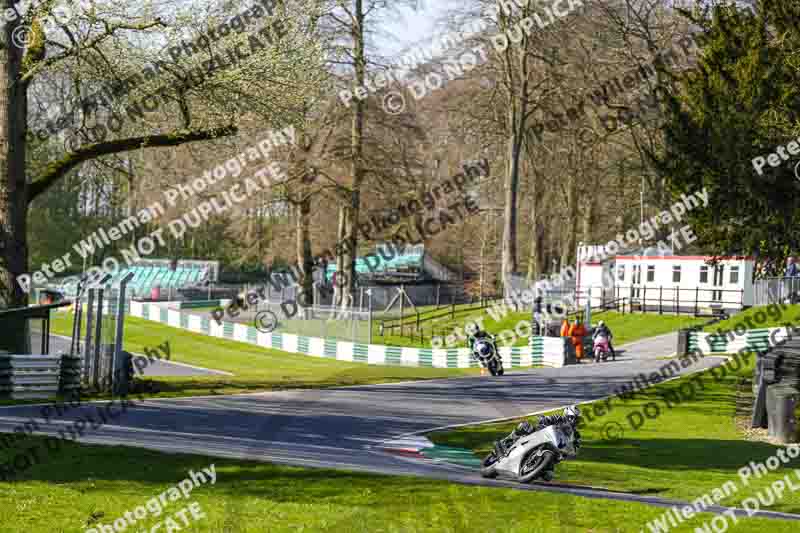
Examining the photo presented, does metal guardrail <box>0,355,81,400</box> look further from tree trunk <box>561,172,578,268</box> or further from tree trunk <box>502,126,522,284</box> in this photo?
tree trunk <box>561,172,578,268</box>

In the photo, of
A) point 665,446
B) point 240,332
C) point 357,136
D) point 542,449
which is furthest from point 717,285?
point 542,449

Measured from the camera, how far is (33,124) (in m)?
29.3

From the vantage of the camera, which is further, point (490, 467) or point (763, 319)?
point (763, 319)

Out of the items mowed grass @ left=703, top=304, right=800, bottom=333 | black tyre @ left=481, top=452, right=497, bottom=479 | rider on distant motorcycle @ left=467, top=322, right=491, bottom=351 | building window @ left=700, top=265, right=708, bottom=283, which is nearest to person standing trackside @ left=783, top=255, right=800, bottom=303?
mowed grass @ left=703, top=304, right=800, bottom=333

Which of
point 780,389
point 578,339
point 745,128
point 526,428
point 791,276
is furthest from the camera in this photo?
point 791,276

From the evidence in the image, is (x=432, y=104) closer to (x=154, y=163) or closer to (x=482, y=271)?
(x=482, y=271)

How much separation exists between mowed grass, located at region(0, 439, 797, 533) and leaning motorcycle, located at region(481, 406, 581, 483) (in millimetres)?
607

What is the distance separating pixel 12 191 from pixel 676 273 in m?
31.7

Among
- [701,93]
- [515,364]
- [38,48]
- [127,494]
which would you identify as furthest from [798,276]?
[127,494]

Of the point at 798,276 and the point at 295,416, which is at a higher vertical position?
the point at 798,276

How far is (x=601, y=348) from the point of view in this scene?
32656 mm

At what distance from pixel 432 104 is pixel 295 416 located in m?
39.9

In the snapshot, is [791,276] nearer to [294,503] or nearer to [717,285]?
[717,285]

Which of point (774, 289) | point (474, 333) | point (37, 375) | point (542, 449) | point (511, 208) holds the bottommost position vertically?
point (542, 449)
